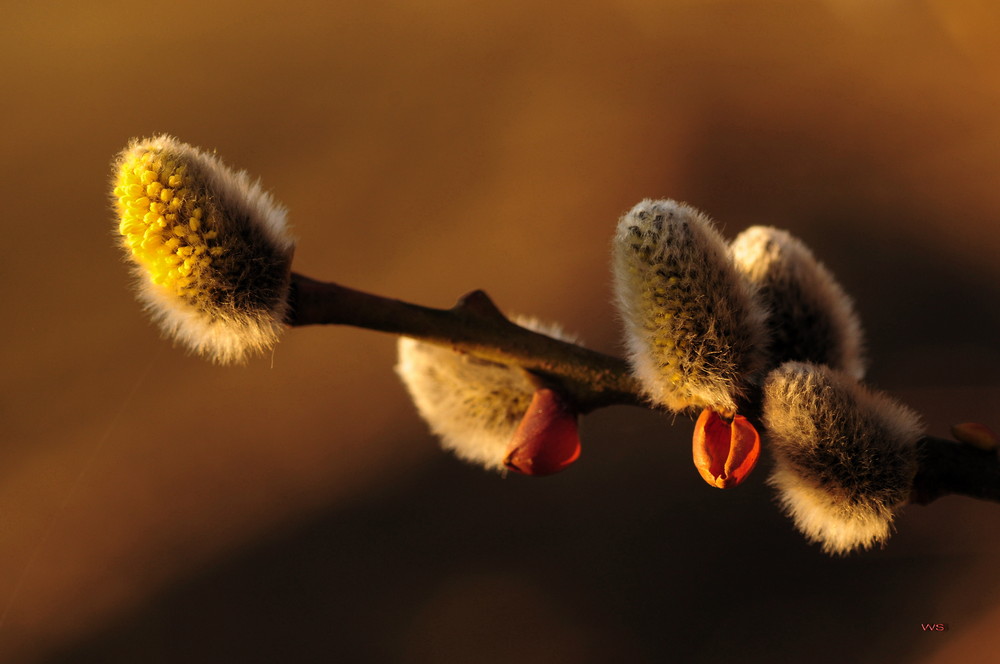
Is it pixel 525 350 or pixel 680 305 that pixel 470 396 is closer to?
pixel 525 350

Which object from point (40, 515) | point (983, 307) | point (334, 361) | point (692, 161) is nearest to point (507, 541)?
point (334, 361)

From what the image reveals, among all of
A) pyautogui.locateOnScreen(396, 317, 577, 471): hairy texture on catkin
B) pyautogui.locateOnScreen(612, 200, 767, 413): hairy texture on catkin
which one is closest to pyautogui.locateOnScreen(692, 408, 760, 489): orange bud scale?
pyautogui.locateOnScreen(612, 200, 767, 413): hairy texture on catkin

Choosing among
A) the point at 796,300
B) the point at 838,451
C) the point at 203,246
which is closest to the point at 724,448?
the point at 838,451

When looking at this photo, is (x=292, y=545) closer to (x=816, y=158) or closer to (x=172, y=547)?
(x=172, y=547)

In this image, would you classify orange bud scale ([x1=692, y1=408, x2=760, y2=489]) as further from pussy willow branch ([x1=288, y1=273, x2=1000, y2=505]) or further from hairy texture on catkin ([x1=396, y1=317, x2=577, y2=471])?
hairy texture on catkin ([x1=396, y1=317, x2=577, y2=471])

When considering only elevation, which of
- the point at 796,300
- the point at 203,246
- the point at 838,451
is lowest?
the point at 838,451

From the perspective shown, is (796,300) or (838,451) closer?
(838,451)
